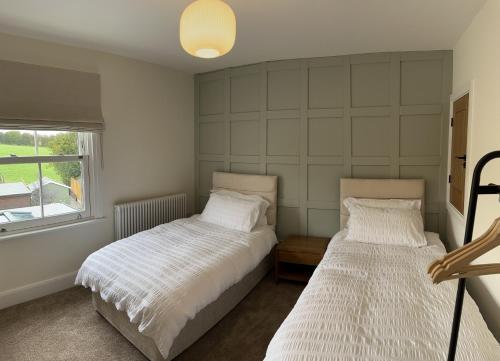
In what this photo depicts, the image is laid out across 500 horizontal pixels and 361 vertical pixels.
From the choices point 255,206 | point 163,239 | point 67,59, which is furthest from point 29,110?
point 255,206

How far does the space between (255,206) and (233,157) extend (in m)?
0.86

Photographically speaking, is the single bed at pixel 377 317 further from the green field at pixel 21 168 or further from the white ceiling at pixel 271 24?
the green field at pixel 21 168

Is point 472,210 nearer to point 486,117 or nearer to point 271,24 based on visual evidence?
point 486,117

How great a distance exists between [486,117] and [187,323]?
7.79 feet

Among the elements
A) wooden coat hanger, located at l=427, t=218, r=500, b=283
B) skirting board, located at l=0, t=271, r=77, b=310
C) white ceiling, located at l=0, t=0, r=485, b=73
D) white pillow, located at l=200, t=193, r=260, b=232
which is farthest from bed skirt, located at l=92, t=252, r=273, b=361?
white ceiling, located at l=0, t=0, r=485, b=73

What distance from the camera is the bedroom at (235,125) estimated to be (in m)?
2.19

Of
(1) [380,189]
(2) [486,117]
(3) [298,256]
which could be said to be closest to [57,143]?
(3) [298,256]

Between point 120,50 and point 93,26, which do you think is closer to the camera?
point 93,26

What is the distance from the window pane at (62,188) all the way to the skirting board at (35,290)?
637mm

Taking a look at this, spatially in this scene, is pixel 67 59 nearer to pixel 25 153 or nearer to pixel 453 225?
pixel 25 153

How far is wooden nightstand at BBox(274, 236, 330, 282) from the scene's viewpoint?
3025 mm

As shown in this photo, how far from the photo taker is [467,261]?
32.9 inches

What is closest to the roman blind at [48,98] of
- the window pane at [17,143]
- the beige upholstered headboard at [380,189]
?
the window pane at [17,143]

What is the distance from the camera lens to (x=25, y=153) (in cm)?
280
